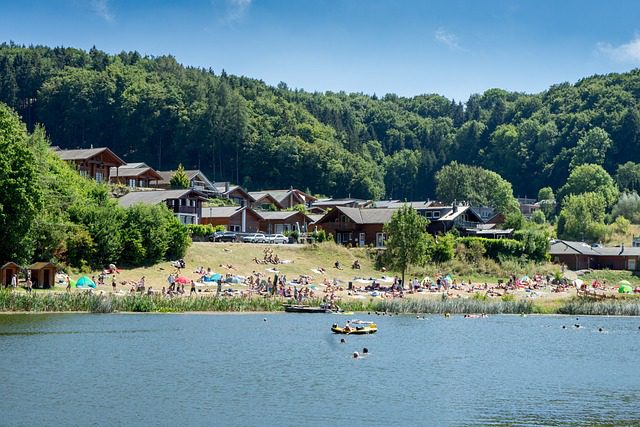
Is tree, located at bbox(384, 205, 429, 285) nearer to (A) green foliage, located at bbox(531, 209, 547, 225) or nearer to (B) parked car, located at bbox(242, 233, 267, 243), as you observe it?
(B) parked car, located at bbox(242, 233, 267, 243)

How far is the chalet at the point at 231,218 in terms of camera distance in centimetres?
11025

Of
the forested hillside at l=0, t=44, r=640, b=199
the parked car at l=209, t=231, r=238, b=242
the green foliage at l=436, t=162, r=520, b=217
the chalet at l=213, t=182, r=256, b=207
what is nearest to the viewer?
the parked car at l=209, t=231, r=238, b=242

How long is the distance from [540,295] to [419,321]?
23826mm

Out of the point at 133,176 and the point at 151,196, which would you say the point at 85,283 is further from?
the point at 133,176

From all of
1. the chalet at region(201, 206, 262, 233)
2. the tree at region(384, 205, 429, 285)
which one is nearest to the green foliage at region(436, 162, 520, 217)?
the chalet at region(201, 206, 262, 233)

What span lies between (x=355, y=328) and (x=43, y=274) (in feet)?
76.9

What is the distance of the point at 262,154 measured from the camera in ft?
583

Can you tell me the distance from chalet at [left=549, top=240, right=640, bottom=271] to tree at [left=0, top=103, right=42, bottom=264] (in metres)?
66.6

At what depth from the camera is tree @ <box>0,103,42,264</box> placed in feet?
214

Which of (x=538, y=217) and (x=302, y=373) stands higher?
(x=538, y=217)

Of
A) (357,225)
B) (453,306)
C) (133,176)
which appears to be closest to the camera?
(453,306)

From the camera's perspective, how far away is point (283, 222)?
117 m

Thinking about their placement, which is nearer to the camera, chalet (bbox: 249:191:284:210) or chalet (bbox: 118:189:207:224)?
chalet (bbox: 118:189:207:224)

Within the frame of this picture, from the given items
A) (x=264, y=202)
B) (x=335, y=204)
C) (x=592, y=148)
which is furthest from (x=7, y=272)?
(x=592, y=148)
